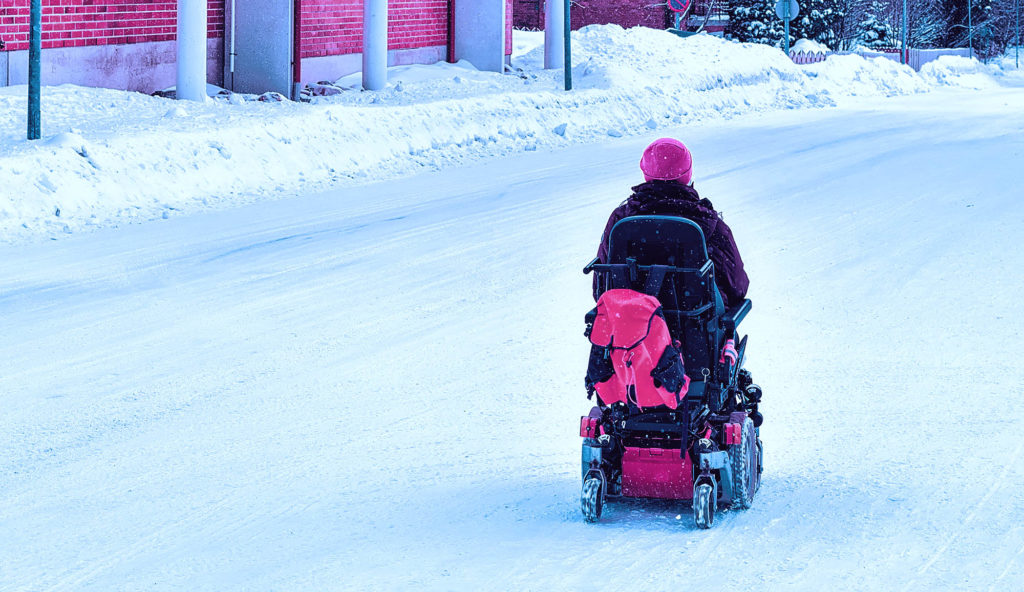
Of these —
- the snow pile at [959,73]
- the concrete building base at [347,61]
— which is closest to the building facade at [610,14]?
the snow pile at [959,73]

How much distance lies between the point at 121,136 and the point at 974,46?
50.5 meters

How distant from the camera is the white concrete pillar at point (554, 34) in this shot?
89.6 feet

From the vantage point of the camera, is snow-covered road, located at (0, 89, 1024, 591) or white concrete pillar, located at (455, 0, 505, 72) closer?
snow-covered road, located at (0, 89, 1024, 591)

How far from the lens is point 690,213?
459 cm

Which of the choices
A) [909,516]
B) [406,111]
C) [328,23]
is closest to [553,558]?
[909,516]

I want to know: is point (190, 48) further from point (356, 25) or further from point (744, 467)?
point (744, 467)

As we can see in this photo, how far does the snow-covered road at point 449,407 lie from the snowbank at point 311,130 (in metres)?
0.90

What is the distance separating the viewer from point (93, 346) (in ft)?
23.5

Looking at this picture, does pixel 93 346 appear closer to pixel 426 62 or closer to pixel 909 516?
pixel 909 516

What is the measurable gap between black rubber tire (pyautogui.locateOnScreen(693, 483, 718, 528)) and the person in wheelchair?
69cm

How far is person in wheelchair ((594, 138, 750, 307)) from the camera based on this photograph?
15.1 feet

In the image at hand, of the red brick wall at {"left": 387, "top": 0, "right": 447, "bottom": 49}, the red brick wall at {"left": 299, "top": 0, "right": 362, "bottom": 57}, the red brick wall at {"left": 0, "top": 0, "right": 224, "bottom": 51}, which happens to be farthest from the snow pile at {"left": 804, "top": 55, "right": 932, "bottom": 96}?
the red brick wall at {"left": 0, "top": 0, "right": 224, "bottom": 51}

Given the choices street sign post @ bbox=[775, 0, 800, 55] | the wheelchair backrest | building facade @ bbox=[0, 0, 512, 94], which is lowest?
the wheelchair backrest

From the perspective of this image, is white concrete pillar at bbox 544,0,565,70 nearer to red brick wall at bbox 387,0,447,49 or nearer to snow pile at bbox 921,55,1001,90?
red brick wall at bbox 387,0,447,49
